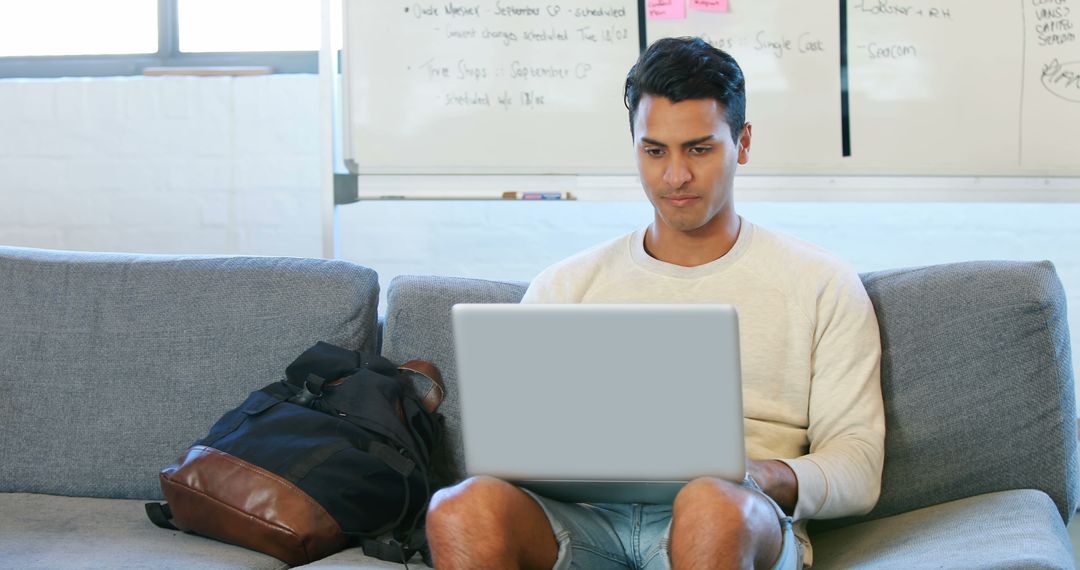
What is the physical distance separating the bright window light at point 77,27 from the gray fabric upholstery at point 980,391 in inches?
84.3

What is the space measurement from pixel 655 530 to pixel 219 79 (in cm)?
192

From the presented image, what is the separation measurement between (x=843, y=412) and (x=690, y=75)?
0.53m

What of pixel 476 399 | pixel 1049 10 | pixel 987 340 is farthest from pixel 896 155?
pixel 476 399

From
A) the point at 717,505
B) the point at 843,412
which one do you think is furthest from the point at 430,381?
the point at 717,505

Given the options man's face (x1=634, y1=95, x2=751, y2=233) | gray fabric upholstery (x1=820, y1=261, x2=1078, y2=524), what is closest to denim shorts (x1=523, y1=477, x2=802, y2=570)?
gray fabric upholstery (x1=820, y1=261, x2=1078, y2=524)

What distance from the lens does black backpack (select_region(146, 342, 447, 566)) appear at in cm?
171

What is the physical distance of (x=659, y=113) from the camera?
1752mm

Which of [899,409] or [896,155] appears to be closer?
[899,409]

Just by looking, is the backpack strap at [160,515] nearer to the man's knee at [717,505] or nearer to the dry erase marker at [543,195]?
the man's knee at [717,505]

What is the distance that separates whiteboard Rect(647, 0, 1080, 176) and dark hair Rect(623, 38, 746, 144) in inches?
31.6

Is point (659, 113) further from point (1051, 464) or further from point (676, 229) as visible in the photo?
point (1051, 464)

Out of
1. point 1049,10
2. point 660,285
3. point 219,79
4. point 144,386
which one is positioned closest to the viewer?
point 660,285

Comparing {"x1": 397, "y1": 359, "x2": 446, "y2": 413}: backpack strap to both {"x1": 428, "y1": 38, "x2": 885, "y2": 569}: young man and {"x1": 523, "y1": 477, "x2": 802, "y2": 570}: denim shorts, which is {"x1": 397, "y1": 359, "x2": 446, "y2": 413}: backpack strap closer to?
{"x1": 428, "y1": 38, "x2": 885, "y2": 569}: young man

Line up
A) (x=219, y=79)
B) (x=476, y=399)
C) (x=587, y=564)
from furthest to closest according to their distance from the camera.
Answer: (x=219, y=79) < (x=587, y=564) < (x=476, y=399)
